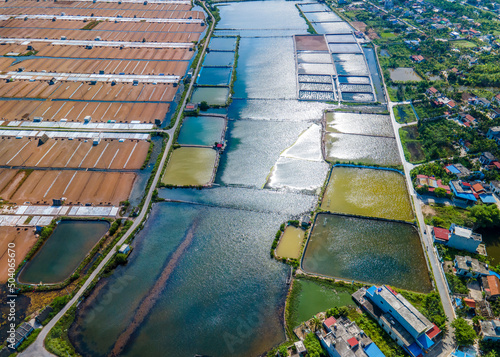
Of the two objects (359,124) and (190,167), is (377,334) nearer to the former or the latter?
(190,167)

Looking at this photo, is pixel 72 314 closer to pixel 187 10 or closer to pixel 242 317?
pixel 242 317

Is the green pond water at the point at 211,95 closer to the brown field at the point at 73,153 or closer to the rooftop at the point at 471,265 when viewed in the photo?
the brown field at the point at 73,153

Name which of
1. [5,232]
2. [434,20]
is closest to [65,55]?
[5,232]

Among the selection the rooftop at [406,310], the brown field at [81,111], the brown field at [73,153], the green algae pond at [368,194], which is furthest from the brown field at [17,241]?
the rooftop at [406,310]

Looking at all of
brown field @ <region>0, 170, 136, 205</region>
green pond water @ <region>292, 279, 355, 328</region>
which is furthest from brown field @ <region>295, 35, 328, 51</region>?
green pond water @ <region>292, 279, 355, 328</region>

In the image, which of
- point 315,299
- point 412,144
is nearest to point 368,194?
point 412,144

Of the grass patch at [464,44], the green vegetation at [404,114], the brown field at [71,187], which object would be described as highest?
the grass patch at [464,44]

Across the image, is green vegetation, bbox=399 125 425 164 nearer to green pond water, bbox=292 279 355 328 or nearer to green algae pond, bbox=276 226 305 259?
green algae pond, bbox=276 226 305 259
